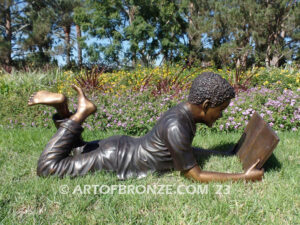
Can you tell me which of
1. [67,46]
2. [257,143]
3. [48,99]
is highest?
[67,46]

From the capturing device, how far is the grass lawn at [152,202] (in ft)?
5.25

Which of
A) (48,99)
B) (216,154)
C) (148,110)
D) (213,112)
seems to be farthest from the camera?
(148,110)

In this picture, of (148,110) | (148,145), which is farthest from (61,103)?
(148,110)

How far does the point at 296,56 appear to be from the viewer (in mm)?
18344

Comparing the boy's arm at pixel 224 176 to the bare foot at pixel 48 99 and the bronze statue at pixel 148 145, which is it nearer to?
the bronze statue at pixel 148 145

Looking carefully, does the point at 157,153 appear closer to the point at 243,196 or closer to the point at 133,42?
the point at 243,196

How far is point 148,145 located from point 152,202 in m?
0.53

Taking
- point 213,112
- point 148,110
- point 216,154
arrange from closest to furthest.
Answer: point 213,112 → point 216,154 → point 148,110

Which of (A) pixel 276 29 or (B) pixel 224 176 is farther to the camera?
(A) pixel 276 29

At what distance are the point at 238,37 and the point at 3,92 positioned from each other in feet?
56.1

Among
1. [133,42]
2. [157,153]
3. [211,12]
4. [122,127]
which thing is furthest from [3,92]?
[211,12]

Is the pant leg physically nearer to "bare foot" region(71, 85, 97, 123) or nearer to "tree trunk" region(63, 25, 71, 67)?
"bare foot" region(71, 85, 97, 123)

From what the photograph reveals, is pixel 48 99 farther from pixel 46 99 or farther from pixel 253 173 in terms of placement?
pixel 253 173

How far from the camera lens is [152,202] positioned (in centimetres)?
181
